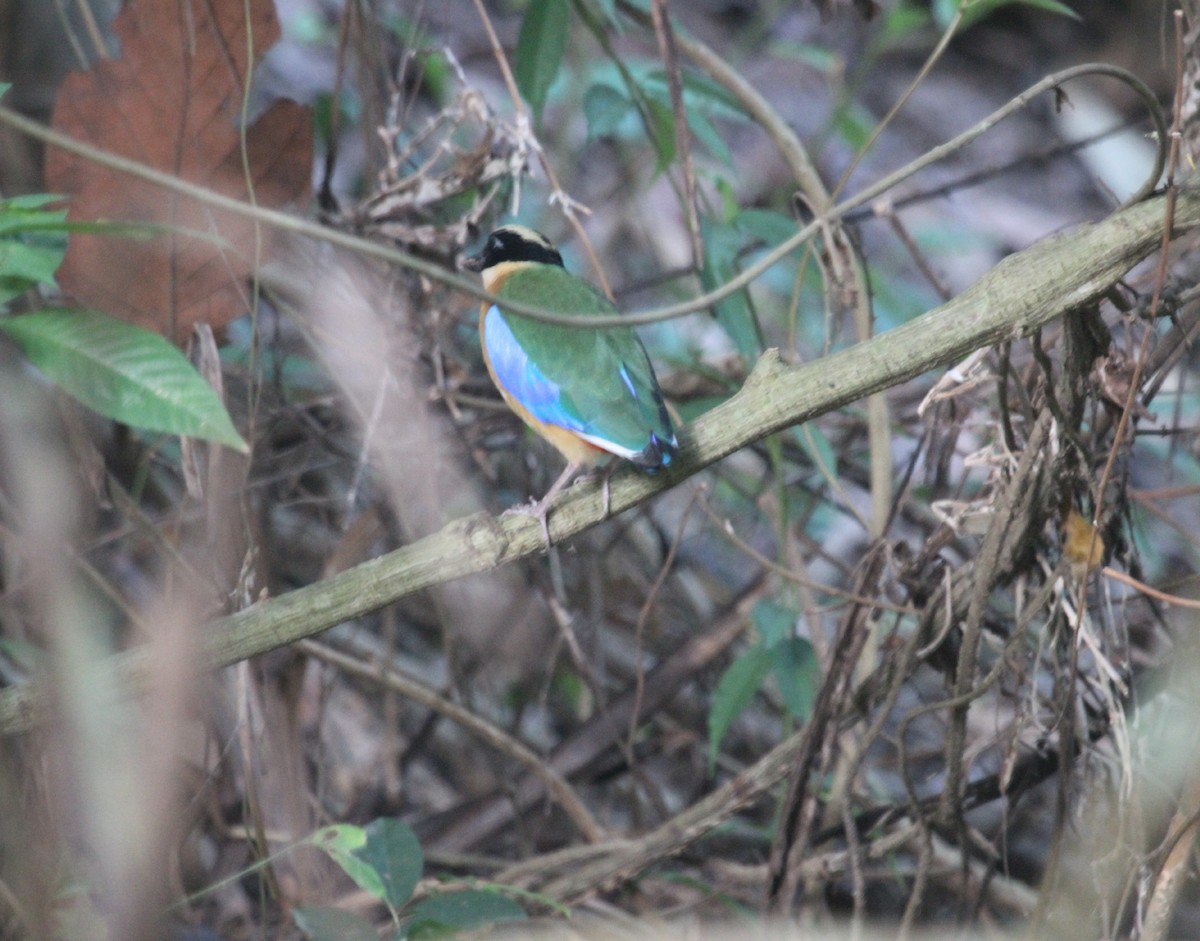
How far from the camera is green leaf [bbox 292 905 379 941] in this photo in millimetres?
2330

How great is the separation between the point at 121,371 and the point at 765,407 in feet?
3.58

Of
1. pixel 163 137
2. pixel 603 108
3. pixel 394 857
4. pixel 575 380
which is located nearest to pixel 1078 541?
pixel 575 380

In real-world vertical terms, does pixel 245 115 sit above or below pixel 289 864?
above

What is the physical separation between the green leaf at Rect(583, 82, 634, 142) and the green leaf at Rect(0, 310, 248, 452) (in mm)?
1467

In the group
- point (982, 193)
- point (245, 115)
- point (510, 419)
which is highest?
point (245, 115)

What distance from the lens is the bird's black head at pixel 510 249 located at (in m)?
3.30

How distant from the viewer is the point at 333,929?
2352mm

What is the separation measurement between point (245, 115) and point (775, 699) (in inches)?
118

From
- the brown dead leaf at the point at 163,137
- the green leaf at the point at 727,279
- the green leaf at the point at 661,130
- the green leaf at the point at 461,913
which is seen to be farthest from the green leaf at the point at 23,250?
the green leaf at the point at 661,130

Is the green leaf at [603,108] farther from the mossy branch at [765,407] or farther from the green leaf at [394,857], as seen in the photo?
the green leaf at [394,857]

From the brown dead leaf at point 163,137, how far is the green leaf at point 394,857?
121cm

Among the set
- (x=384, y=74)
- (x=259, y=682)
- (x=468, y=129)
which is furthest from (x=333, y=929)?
(x=468, y=129)

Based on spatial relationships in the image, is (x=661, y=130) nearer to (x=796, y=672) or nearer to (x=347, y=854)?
(x=796, y=672)

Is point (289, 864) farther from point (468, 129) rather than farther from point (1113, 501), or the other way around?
point (468, 129)
